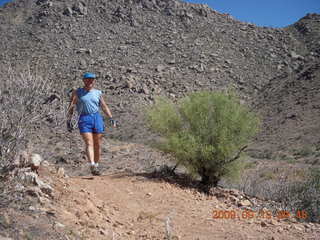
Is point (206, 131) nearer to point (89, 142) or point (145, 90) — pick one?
point (89, 142)

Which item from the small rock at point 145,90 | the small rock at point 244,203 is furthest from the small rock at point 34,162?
the small rock at point 145,90

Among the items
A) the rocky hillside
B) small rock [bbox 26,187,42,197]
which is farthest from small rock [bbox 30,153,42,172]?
the rocky hillside

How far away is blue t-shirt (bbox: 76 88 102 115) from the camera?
6344 mm

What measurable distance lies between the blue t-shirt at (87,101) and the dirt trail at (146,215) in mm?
1197

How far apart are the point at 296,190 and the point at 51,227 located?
6102mm

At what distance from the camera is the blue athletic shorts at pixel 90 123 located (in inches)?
249

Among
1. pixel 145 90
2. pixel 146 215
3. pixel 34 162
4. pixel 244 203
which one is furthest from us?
pixel 145 90

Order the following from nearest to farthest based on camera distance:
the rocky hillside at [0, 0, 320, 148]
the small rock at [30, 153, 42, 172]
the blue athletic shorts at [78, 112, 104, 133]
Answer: the small rock at [30, 153, 42, 172], the blue athletic shorts at [78, 112, 104, 133], the rocky hillside at [0, 0, 320, 148]

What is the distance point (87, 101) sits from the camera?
6.36m

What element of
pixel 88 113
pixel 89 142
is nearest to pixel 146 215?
pixel 89 142

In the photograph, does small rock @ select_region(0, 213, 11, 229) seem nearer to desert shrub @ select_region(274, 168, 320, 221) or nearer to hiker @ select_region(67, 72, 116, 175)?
hiker @ select_region(67, 72, 116, 175)

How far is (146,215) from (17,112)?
2239mm

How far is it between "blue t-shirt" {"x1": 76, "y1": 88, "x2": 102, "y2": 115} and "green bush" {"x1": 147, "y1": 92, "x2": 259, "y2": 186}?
6.65 ft

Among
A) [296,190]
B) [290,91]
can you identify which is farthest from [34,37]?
[296,190]
